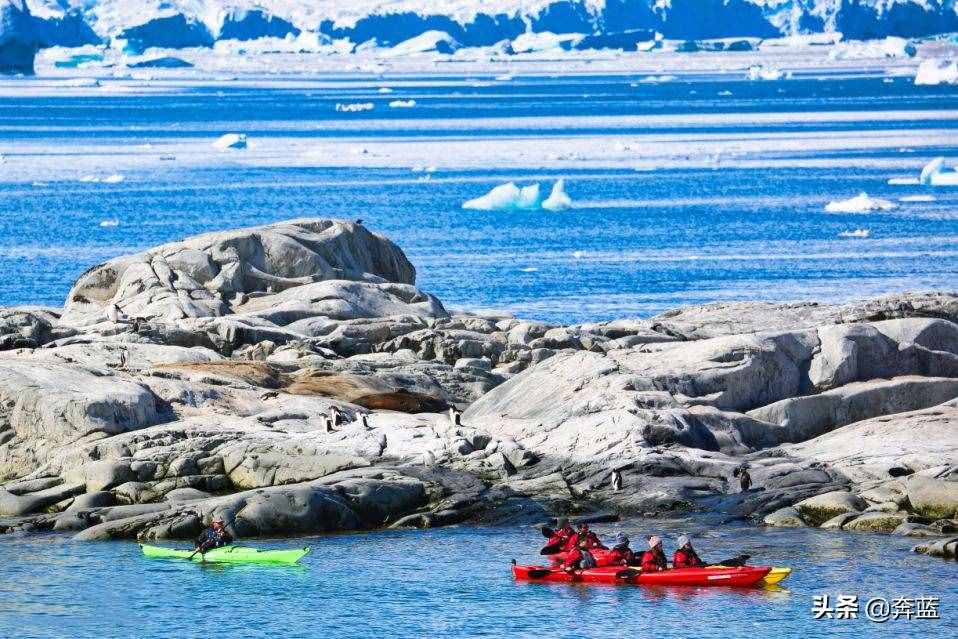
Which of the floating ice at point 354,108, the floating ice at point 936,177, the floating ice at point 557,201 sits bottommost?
the floating ice at point 354,108

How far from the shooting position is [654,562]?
2650 centimetres

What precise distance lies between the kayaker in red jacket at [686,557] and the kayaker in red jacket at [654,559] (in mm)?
172

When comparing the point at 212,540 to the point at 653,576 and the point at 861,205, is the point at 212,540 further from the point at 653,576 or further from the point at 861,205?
the point at 861,205

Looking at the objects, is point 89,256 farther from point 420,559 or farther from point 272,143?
point 272,143

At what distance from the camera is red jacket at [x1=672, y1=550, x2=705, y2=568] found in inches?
1037

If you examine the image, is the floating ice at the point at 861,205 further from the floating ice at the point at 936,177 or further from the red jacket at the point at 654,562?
the red jacket at the point at 654,562

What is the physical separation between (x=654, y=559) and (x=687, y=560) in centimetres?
48

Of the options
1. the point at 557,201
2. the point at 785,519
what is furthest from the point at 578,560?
the point at 557,201

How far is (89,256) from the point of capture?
66125 millimetres

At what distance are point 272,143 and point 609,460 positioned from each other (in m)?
95.3

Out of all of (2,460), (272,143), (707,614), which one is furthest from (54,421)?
(272,143)

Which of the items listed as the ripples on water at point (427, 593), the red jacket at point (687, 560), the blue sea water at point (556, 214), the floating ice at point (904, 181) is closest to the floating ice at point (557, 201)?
the blue sea water at point (556, 214)

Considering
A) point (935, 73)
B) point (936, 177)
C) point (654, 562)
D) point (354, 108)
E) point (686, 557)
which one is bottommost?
point (354, 108)

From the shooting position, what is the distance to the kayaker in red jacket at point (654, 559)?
86.9 ft
